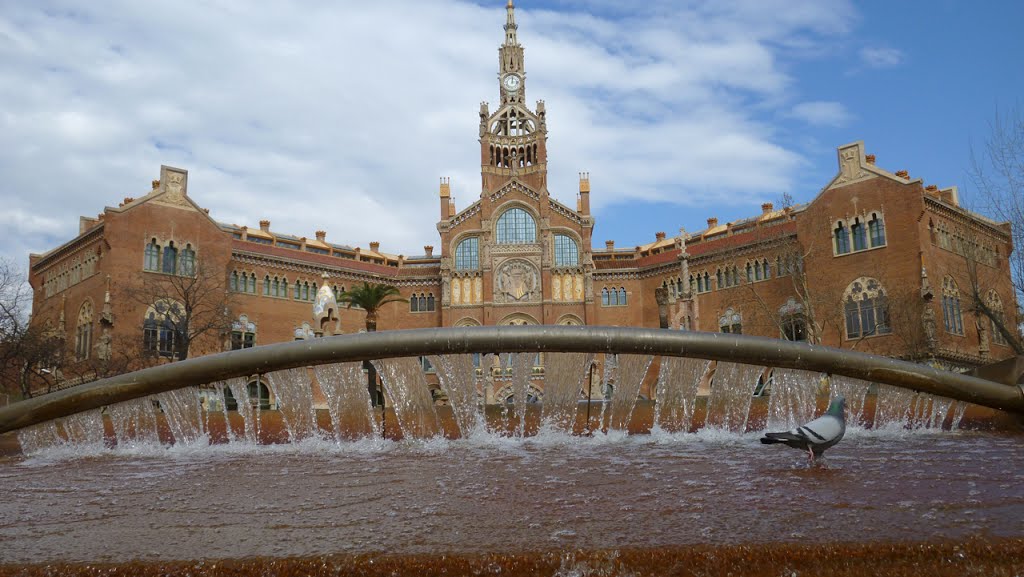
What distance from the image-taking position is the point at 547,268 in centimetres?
5638

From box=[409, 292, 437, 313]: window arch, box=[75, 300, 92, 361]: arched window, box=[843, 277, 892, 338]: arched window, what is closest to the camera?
box=[843, 277, 892, 338]: arched window

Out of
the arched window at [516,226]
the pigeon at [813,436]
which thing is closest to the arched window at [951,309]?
the arched window at [516,226]

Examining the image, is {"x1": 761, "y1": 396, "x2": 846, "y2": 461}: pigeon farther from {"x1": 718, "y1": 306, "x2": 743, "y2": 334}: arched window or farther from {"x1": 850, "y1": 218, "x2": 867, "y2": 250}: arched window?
{"x1": 718, "y1": 306, "x2": 743, "y2": 334}: arched window

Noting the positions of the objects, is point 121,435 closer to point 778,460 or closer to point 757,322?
point 778,460

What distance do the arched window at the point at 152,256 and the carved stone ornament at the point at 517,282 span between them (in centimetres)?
2126

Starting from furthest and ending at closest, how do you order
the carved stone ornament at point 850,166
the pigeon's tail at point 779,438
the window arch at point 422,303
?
the window arch at point 422,303 → the carved stone ornament at point 850,166 → the pigeon's tail at point 779,438

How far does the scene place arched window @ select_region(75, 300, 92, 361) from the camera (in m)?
46.0

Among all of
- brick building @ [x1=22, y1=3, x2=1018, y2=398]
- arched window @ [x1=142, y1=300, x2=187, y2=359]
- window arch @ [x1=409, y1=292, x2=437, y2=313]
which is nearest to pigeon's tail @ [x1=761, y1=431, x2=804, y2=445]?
brick building @ [x1=22, y1=3, x2=1018, y2=398]

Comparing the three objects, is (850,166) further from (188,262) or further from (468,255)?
(188,262)

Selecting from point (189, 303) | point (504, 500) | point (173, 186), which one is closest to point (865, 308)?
point (189, 303)

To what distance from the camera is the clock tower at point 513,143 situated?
199 feet

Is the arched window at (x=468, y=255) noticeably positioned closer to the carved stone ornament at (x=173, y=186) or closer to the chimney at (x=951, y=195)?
the carved stone ornament at (x=173, y=186)

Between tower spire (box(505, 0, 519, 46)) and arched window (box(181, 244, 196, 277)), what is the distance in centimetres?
3265

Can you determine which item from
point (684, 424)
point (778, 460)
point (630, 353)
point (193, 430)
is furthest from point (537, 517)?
point (193, 430)
